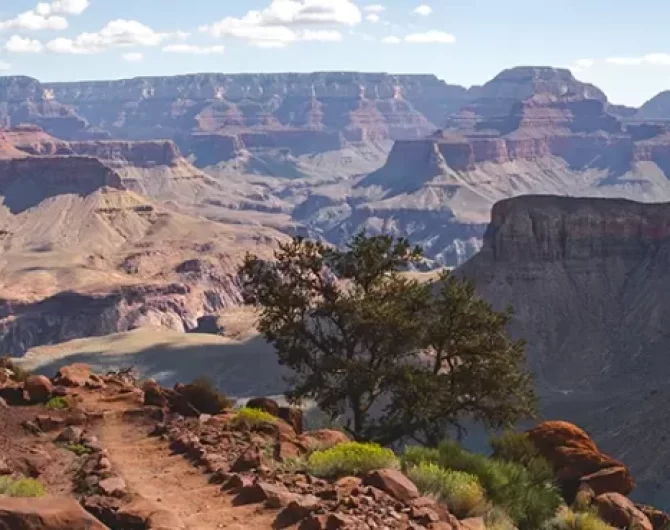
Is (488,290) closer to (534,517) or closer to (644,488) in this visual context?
(644,488)

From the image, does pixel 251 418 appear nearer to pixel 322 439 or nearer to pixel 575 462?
pixel 322 439

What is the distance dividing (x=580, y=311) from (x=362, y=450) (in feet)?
289

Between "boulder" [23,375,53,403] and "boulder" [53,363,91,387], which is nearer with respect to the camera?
"boulder" [23,375,53,403]

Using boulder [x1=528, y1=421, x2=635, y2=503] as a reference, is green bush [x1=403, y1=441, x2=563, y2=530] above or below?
above

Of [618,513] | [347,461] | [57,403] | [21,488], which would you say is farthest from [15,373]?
[618,513]

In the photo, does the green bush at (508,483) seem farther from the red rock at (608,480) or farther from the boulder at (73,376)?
the boulder at (73,376)

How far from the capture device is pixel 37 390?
82.2 ft

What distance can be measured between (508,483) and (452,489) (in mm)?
2642

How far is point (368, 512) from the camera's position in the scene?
46.0 ft

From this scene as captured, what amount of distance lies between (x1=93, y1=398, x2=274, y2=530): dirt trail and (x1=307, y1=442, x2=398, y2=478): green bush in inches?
74.9

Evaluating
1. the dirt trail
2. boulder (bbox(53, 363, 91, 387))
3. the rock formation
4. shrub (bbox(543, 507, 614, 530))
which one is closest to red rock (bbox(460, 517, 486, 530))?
shrub (bbox(543, 507, 614, 530))

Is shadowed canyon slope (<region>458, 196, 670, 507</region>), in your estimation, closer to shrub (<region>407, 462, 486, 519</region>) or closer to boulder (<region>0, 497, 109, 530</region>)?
shrub (<region>407, 462, 486, 519</region>)

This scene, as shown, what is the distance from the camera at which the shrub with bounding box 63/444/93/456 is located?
19131 mm

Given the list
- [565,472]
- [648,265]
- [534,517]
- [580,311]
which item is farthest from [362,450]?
[648,265]
